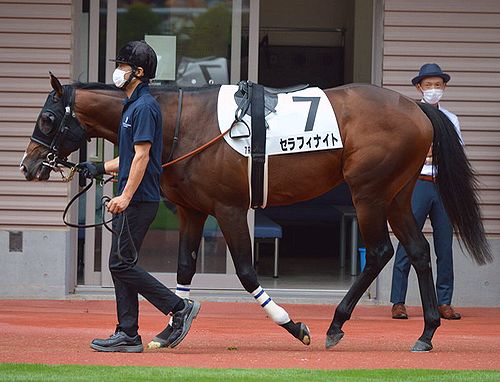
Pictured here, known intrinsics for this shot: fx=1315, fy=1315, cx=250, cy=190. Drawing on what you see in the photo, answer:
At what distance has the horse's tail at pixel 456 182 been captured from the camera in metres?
10.1

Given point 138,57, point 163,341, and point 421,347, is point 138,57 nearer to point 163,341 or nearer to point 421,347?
point 163,341

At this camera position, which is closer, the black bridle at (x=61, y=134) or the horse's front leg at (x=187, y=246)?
the black bridle at (x=61, y=134)

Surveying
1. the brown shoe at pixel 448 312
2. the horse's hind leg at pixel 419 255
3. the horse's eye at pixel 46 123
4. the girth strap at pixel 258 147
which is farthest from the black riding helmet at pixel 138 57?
the brown shoe at pixel 448 312

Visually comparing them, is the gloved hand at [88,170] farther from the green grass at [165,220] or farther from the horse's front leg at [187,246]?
the green grass at [165,220]

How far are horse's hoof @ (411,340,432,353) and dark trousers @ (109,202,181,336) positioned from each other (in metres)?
1.82

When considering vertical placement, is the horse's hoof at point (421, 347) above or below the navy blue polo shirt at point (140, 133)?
below

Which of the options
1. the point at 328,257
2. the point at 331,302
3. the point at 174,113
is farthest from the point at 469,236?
the point at 328,257

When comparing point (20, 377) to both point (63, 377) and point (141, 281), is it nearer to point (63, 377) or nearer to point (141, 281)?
point (63, 377)

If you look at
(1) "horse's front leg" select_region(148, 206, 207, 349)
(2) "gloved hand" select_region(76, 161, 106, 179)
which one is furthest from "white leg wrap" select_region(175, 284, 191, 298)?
(2) "gloved hand" select_region(76, 161, 106, 179)

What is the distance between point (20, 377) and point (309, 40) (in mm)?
10166

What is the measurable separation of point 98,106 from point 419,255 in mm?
2645

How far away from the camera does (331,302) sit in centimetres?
1334

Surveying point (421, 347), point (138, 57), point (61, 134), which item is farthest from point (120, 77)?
point (421, 347)

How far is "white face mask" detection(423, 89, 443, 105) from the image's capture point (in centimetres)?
1178
